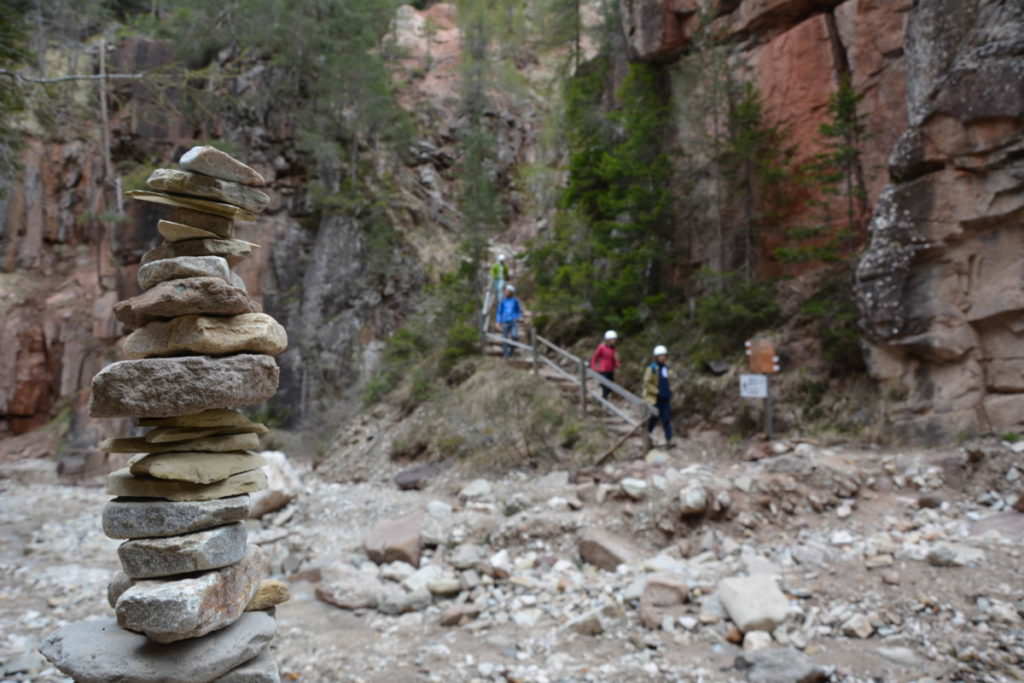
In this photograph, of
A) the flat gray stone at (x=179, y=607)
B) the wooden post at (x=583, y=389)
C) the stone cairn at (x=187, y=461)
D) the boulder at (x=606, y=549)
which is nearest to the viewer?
the flat gray stone at (x=179, y=607)

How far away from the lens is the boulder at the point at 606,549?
7715 mm

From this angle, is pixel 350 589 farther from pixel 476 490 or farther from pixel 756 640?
pixel 756 640

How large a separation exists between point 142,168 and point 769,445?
2074 cm

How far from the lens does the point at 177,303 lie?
433cm

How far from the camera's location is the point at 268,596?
16.1ft

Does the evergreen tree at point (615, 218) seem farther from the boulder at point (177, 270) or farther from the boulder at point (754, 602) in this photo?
the boulder at point (177, 270)

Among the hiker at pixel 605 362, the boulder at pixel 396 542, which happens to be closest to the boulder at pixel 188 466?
the boulder at pixel 396 542

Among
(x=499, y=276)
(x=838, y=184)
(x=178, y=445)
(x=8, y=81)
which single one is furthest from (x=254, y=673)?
(x=838, y=184)

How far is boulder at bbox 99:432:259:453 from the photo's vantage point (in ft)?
14.7

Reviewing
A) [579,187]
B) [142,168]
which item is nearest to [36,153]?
[142,168]

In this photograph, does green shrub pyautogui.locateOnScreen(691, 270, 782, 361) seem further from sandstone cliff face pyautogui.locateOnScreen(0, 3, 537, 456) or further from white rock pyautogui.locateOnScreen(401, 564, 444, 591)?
sandstone cliff face pyautogui.locateOnScreen(0, 3, 537, 456)

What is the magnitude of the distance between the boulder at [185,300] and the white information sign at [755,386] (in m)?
8.77

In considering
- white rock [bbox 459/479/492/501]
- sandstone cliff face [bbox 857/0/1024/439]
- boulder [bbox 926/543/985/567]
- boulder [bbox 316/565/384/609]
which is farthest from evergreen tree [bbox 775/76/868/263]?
boulder [bbox 316/565/384/609]

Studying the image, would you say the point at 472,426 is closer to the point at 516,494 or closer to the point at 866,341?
the point at 516,494
